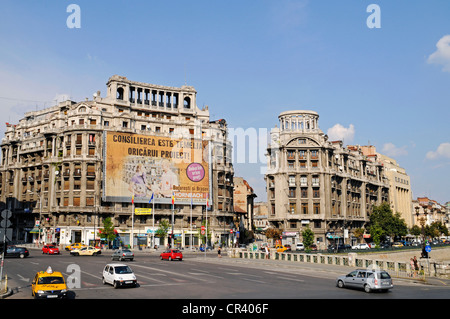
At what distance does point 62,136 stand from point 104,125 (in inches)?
410

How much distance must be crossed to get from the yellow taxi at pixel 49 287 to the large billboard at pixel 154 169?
6561cm

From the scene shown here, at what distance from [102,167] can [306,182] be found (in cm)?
4631

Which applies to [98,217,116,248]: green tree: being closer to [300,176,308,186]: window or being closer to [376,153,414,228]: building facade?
[300,176,308,186]: window

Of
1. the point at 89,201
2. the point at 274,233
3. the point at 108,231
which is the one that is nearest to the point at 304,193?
the point at 274,233

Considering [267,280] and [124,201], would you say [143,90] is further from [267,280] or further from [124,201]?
[267,280]

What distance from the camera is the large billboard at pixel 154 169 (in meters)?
93.6

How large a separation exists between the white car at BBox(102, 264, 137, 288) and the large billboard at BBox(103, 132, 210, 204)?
60847 millimetres

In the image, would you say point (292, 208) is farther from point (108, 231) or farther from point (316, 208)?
point (108, 231)

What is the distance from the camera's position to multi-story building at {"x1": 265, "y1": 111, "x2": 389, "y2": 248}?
9931cm

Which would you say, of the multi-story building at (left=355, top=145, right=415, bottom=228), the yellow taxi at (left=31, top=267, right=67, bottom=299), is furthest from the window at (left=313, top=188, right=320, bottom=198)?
the yellow taxi at (left=31, top=267, right=67, bottom=299)

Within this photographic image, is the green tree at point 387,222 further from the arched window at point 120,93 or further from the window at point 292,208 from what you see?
the arched window at point 120,93

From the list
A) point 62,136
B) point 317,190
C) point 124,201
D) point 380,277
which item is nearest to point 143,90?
point 62,136
